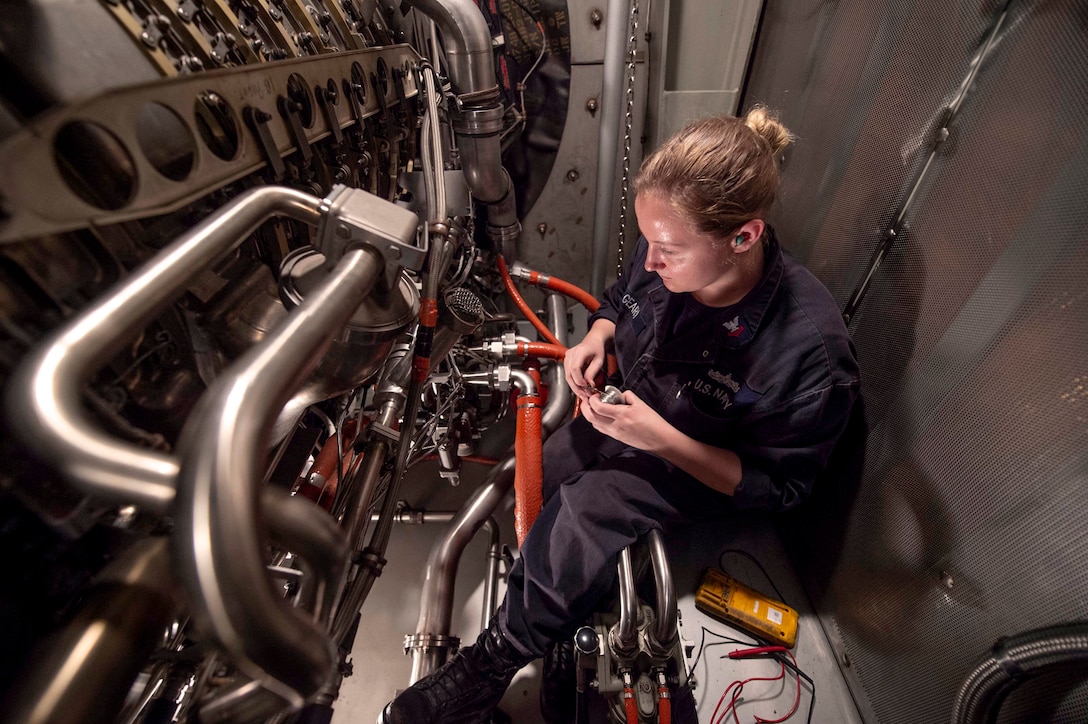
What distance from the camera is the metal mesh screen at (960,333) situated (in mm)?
621

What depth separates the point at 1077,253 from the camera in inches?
23.3

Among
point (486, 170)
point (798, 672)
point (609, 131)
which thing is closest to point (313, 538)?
point (798, 672)

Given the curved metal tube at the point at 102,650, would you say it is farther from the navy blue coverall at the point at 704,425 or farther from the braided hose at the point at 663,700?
the braided hose at the point at 663,700

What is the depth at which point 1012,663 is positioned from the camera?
2.13ft

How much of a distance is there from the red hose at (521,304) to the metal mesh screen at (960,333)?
954mm

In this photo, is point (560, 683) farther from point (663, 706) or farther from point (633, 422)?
point (633, 422)

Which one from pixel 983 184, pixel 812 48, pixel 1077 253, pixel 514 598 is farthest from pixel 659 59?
pixel 514 598

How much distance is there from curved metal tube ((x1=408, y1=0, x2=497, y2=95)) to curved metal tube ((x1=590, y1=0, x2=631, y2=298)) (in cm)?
48

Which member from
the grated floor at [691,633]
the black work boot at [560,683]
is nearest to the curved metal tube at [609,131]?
the grated floor at [691,633]

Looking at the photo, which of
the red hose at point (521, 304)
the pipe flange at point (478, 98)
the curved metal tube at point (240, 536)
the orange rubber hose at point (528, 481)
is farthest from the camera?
the red hose at point (521, 304)

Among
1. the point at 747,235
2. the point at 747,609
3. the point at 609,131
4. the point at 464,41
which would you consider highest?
the point at 609,131

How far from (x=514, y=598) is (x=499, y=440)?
0.85 meters

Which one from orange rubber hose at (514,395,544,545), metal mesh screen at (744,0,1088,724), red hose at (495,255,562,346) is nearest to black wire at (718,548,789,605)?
metal mesh screen at (744,0,1088,724)

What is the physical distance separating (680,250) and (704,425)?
426 mm
